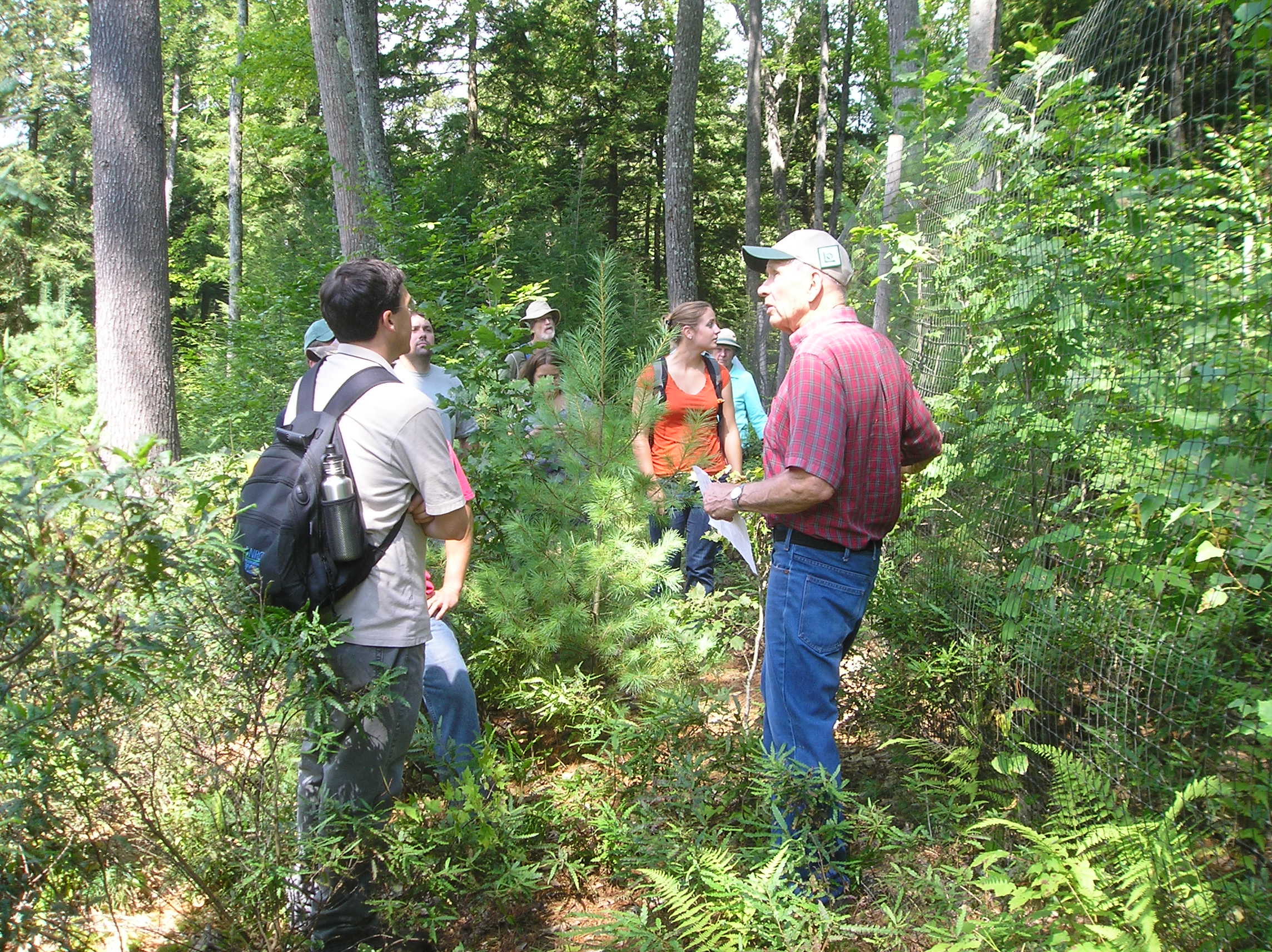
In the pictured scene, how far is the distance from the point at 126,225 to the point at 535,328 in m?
3.41

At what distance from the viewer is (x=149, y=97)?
276 inches

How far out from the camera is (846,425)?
272 centimetres

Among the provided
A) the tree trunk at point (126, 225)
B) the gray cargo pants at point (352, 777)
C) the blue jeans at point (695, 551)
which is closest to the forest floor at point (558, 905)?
the gray cargo pants at point (352, 777)

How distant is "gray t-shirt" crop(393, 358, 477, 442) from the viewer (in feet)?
14.8

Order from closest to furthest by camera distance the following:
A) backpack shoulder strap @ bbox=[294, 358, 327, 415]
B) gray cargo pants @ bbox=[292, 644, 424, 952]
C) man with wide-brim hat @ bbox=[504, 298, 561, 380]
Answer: gray cargo pants @ bbox=[292, 644, 424, 952] → backpack shoulder strap @ bbox=[294, 358, 327, 415] → man with wide-brim hat @ bbox=[504, 298, 561, 380]

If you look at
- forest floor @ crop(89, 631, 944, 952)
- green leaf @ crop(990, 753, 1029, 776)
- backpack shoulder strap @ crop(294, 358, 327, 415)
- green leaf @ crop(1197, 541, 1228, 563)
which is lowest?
forest floor @ crop(89, 631, 944, 952)

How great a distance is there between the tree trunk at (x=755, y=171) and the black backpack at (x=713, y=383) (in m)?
10.3

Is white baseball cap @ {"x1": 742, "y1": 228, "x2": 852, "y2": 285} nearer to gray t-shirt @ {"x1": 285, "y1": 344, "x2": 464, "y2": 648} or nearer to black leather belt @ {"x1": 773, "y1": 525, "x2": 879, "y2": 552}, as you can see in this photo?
black leather belt @ {"x1": 773, "y1": 525, "x2": 879, "y2": 552}

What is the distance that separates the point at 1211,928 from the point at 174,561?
2519 mm

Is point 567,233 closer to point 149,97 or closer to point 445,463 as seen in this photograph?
point 149,97

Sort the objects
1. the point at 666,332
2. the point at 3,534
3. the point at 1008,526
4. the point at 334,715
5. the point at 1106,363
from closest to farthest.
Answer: the point at 3,534
the point at 334,715
the point at 1106,363
the point at 1008,526
the point at 666,332

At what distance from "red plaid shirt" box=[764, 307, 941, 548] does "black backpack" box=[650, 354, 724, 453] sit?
1925 millimetres

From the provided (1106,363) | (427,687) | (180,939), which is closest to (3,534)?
(180,939)

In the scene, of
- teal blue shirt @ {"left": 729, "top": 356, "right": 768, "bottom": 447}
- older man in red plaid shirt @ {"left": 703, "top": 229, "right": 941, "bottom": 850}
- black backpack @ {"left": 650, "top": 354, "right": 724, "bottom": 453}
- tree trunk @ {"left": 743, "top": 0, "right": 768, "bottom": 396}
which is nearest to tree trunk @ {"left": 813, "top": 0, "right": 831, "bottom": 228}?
tree trunk @ {"left": 743, "top": 0, "right": 768, "bottom": 396}
